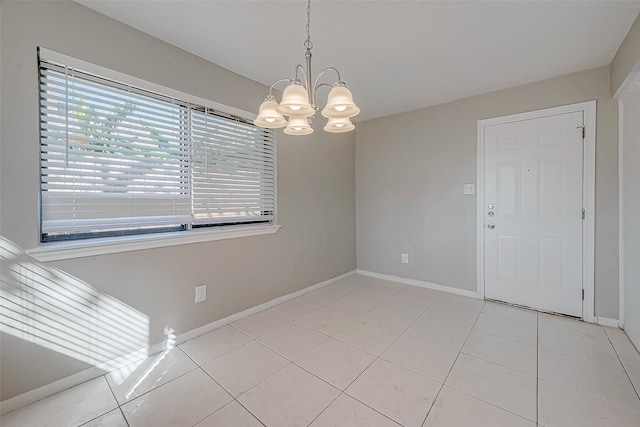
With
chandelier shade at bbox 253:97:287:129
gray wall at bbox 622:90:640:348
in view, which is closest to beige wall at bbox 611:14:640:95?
gray wall at bbox 622:90:640:348

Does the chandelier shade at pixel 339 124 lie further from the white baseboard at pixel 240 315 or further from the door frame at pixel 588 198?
the door frame at pixel 588 198

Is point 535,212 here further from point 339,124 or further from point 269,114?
point 269,114

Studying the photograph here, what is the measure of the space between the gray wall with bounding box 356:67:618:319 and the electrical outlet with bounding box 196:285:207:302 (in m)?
2.41

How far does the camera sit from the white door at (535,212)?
254 centimetres

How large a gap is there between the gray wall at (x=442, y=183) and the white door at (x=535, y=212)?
14 cm

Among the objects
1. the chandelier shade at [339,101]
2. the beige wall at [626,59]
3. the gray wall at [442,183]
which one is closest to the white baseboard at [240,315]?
the gray wall at [442,183]

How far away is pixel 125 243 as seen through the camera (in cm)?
181

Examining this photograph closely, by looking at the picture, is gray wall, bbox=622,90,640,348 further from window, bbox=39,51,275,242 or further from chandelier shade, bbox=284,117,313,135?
window, bbox=39,51,275,242

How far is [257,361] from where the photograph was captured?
189 cm

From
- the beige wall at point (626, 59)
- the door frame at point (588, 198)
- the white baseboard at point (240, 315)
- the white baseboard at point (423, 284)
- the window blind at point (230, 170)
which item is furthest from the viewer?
the white baseboard at point (423, 284)

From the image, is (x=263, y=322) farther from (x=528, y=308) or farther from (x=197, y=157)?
(x=528, y=308)

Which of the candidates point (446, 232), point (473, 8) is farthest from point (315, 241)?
point (473, 8)

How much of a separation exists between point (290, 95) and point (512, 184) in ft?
8.89

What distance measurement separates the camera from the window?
1608 mm
